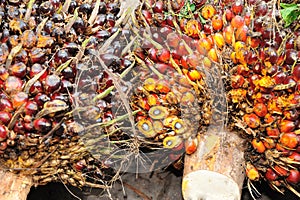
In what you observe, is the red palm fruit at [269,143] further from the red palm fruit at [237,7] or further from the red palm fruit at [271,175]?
the red palm fruit at [237,7]

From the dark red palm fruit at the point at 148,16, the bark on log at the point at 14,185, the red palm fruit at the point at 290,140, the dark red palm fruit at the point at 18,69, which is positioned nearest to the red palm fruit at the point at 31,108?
the dark red palm fruit at the point at 18,69

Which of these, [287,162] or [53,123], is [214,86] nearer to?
[287,162]

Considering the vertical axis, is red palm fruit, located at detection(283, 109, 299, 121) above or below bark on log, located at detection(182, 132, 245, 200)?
above

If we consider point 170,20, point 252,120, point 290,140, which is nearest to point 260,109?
point 252,120

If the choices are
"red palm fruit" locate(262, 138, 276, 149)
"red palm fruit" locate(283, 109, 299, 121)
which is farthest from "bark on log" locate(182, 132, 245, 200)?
"red palm fruit" locate(283, 109, 299, 121)

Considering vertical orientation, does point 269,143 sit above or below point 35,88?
below

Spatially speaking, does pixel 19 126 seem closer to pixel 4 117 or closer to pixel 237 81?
pixel 4 117

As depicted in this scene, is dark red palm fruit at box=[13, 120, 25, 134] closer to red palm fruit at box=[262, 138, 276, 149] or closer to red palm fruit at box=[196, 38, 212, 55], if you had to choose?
red palm fruit at box=[196, 38, 212, 55]
